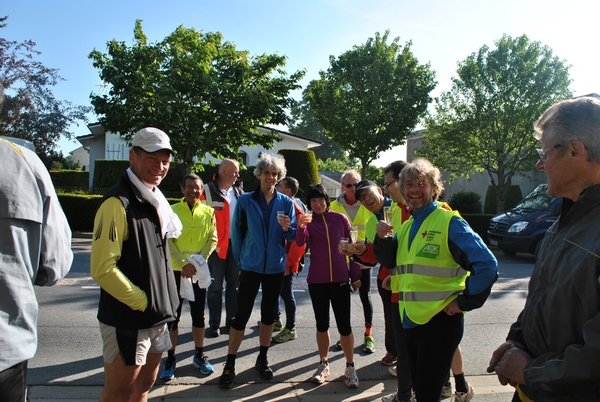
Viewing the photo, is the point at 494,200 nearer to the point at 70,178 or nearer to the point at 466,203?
the point at 466,203

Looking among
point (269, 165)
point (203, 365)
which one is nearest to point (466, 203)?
point (269, 165)

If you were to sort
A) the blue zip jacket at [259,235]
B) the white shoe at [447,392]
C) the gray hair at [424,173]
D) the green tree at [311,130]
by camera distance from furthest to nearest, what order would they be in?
1. the green tree at [311,130]
2. the blue zip jacket at [259,235]
3. the white shoe at [447,392]
4. the gray hair at [424,173]

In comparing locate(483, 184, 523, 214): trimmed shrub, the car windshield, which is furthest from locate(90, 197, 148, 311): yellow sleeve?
locate(483, 184, 523, 214): trimmed shrub

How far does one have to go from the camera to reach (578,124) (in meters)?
1.75

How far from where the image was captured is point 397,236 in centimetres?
333

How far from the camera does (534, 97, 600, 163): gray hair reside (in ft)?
5.66

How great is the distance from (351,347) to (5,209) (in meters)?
3.29

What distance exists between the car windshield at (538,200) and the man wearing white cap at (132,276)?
44.0 feet

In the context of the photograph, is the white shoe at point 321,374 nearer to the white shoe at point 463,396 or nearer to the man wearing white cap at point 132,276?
the white shoe at point 463,396

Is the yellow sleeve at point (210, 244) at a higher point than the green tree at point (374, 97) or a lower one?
lower

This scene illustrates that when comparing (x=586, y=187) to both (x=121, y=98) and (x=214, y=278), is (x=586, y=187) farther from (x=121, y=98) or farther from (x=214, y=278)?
(x=121, y=98)

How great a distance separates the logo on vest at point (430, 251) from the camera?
2.89m

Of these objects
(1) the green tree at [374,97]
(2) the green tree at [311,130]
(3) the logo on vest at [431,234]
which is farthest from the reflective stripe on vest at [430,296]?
(2) the green tree at [311,130]

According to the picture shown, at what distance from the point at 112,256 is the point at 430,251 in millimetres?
1896
